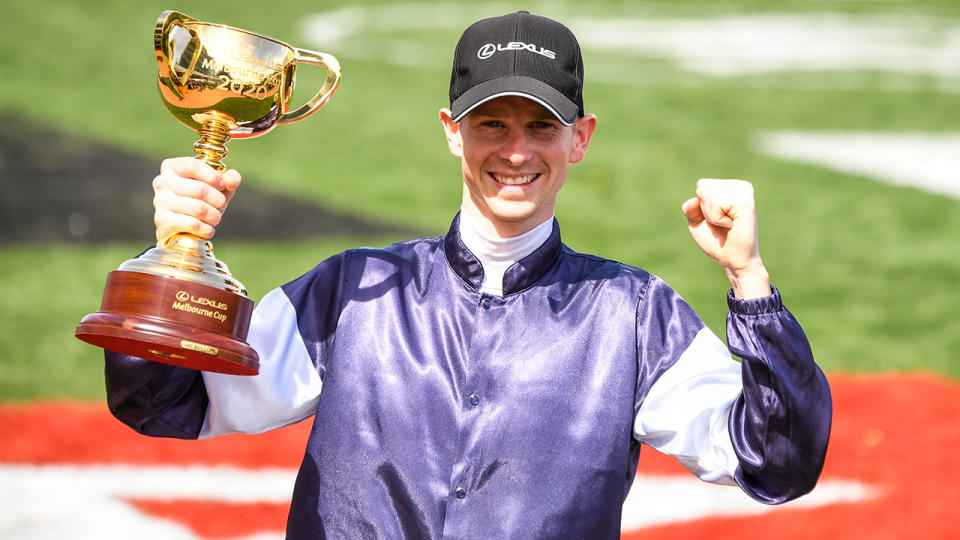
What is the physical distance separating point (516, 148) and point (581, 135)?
0.24 m

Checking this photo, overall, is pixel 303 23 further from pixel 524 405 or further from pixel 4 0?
pixel 524 405

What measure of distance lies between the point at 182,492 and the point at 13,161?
598cm

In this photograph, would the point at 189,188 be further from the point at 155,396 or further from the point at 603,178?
the point at 603,178

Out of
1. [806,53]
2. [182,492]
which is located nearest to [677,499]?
[182,492]

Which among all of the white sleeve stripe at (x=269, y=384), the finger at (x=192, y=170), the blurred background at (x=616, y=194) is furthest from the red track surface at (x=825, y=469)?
the finger at (x=192, y=170)

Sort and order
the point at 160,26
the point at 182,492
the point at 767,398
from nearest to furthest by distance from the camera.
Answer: the point at 767,398
the point at 160,26
the point at 182,492

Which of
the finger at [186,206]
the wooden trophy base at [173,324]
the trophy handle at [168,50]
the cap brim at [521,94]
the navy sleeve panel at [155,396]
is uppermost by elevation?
the trophy handle at [168,50]

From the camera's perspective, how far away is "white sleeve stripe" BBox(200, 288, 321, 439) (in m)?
2.28

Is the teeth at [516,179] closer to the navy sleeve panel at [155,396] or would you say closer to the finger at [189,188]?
the finger at [189,188]

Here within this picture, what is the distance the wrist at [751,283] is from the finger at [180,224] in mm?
948

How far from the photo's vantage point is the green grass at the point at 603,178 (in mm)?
7074

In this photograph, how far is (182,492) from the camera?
4.47 metres

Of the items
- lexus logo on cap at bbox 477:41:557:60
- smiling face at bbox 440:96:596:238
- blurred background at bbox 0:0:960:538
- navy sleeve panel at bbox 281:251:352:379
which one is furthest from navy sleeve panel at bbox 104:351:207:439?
blurred background at bbox 0:0:960:538

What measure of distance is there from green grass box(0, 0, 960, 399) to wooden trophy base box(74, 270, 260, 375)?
3716mm
